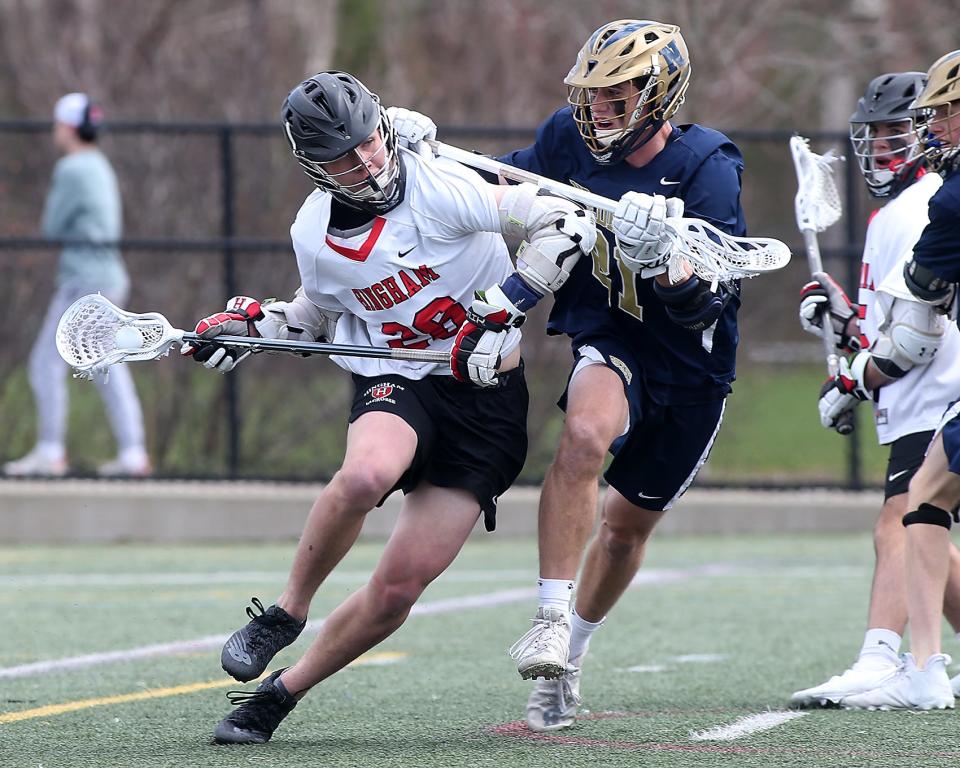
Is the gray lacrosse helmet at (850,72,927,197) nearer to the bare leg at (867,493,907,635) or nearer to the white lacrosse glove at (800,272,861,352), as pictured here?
the white lacrosse glove at (800,272,861,352)

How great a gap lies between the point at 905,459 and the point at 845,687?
804mm

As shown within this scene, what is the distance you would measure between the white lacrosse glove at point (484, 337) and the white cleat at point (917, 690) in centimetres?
168

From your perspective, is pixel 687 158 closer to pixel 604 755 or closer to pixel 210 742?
pixel 604 755

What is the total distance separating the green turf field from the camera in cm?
498

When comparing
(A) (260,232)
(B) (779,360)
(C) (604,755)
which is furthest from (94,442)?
(C) (604,755)

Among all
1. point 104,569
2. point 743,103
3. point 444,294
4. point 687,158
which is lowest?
point 104,569

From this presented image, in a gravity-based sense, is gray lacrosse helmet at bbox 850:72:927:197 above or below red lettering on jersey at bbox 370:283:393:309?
above

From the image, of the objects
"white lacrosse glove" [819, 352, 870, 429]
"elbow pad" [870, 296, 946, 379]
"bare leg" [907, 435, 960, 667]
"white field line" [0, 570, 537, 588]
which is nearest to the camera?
"bare leg" [907, 435, 960, 667]

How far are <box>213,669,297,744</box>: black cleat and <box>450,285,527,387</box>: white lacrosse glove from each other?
3.47 feet

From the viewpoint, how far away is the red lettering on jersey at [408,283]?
507 centimetres

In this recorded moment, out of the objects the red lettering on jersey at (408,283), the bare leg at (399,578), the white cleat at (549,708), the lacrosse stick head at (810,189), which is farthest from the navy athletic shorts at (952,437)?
the red lettering on jersey at (408,283)

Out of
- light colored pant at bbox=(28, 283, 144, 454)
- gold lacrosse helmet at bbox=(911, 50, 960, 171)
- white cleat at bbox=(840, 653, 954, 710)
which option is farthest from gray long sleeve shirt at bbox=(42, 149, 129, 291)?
gold lacrosse helmet at bbox=(911, 50, 960, 171)

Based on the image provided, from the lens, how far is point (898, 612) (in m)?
5.98

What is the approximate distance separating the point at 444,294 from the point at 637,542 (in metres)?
1.15
